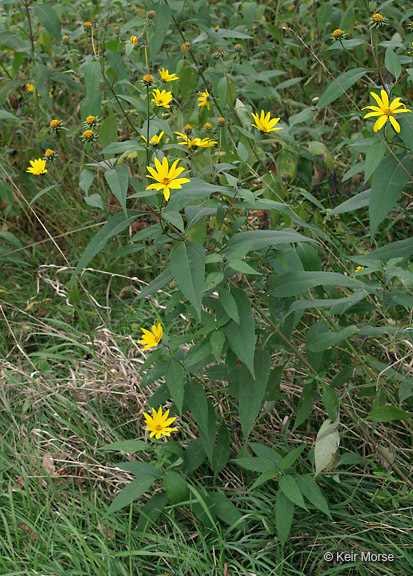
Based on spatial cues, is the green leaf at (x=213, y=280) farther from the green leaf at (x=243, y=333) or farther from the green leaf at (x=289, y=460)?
the green leaf at (x=289, y=460)

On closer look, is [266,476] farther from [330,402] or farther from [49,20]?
[49,20]

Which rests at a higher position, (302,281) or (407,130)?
(407,130)

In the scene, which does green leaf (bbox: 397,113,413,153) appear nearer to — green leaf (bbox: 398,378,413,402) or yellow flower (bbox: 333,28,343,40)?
yellow flower (bbox: 333,28,343,40)

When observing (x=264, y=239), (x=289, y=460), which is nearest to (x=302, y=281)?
(x=264, y=239)

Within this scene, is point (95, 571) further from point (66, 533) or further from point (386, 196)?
point (386, 196)

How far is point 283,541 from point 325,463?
0.23 metres

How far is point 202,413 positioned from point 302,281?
19.0 inches

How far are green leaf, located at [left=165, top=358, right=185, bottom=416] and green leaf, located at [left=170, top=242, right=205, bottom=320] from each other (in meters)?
0.40

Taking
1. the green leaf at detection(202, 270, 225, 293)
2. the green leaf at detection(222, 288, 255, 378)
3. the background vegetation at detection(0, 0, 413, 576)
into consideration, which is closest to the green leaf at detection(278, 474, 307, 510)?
the background vegetation at detection(0, 0, 413, 576)

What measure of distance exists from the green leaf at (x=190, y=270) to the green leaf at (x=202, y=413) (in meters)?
0.49

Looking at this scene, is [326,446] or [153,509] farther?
[153,509]

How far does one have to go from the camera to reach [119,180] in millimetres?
1544

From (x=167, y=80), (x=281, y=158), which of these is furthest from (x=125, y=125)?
(x=167, y=80)

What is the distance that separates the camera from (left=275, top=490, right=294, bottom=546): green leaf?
5.31 ft
